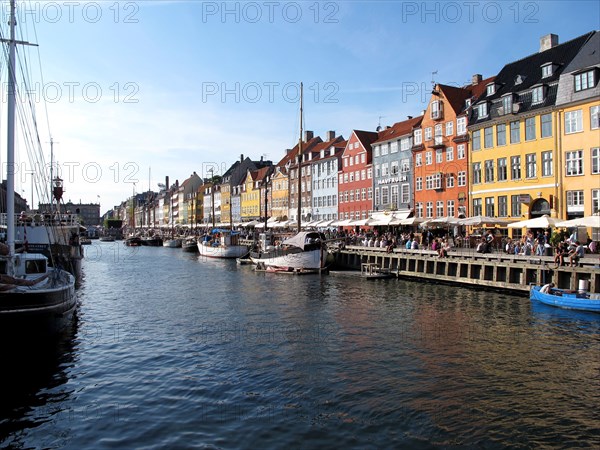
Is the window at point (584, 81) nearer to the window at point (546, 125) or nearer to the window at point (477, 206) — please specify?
the window at point (546, 125)

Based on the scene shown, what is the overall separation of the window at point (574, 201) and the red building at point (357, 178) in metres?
30.7

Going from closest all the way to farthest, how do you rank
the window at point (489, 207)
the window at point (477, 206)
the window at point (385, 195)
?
the window at point (489, 207) → the window at point (477, 206) → the window at point (385, 195)

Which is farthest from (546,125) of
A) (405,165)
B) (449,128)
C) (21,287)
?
(21,287)

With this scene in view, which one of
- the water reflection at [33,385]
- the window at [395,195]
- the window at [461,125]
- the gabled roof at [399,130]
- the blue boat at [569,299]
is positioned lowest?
the water reflection at [33,385]

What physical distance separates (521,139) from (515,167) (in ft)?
7.94

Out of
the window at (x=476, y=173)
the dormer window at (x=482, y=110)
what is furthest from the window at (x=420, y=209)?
the dormer window at (x=482, y=110)

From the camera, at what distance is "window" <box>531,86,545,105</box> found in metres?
43.5

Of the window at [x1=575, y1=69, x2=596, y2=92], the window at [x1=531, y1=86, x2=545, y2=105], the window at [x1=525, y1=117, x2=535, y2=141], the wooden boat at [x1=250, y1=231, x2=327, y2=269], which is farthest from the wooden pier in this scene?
the window at [x1=531, y1=86, x2=545, y2=105]

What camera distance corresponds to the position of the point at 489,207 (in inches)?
1928

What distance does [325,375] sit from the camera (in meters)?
14.9

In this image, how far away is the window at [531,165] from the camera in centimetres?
4391

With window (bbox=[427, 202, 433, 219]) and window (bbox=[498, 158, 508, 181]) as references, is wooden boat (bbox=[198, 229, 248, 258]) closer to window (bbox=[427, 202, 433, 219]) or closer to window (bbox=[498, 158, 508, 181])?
window (bbox=[427, 202, 433, 219])

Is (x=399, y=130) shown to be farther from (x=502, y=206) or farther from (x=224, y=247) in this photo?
(x=224, y=247)

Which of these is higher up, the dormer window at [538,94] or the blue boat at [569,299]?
the dormer window at [538,94]
